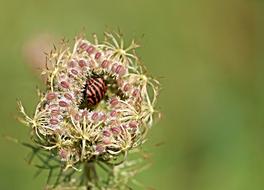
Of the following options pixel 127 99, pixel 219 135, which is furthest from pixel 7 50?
pixel 127 99

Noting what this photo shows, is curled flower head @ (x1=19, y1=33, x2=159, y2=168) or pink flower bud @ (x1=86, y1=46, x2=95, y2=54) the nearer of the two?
curled flower head @ (x1=19, y1=33, x2=159, y2=168)

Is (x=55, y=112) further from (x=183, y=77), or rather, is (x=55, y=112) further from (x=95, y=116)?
(x=183, y=77)

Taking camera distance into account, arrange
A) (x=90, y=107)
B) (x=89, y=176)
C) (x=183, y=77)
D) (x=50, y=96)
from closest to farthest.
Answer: (x=50, y=96) < (x=90, y=107) < (x=89, y=176) < (x=183, y=77)

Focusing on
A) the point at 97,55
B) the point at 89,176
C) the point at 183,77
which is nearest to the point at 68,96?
the point at 97,55

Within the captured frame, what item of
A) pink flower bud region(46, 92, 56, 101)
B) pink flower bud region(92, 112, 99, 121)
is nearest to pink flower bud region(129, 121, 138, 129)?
pink flower bud region(92, 112, 99, 121)

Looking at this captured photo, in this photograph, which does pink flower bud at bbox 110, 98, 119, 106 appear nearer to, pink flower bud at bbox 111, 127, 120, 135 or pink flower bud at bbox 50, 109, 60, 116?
pink flower bud at bbox 111, 127, 120, 135

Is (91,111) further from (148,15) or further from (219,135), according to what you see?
(148,15)

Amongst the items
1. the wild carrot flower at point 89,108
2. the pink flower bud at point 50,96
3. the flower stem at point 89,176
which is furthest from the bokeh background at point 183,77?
the pink flower bud at point 50,96
